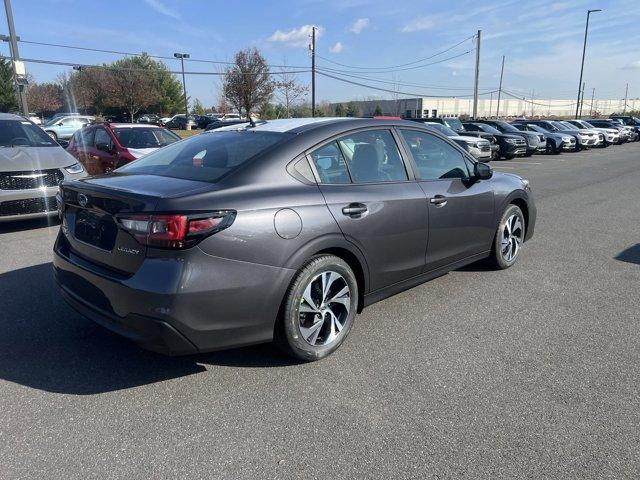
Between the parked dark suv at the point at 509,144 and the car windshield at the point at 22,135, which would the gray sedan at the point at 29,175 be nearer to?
the car windshield at the point at 22,135

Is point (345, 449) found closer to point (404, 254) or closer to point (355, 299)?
point (355, 299)

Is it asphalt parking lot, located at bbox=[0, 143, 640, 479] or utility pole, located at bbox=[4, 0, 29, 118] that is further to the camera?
utility pole, located at bbox=[4, 0, 29, 118]

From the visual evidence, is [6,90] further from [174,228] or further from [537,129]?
[174,228]

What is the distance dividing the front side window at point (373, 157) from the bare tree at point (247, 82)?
36542 mm

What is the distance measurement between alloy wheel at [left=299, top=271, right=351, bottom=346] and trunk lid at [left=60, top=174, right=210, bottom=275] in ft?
3.19

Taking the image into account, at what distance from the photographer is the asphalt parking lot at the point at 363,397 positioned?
2420 millimetres

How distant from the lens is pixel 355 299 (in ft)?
11.7

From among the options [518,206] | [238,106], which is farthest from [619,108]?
[518,206]

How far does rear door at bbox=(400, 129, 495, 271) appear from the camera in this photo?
4199mm

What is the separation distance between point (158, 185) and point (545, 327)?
→ 3.10 m

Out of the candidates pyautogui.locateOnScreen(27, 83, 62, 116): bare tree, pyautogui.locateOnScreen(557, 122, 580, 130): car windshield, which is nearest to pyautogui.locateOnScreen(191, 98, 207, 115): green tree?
pyautogui.locateOnScreen(27, 83, 62, 116): bare tree

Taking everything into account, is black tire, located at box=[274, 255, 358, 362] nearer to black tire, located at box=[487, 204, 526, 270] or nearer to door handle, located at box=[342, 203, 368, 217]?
door handle, located at box=[342, 203, 368, 217]

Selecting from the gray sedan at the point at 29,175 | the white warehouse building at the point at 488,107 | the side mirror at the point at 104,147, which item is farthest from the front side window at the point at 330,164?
the white warehouse building at the point at 488,107

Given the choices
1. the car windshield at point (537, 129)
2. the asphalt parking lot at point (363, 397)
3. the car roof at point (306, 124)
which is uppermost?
the car windshield at point (537, 129)
